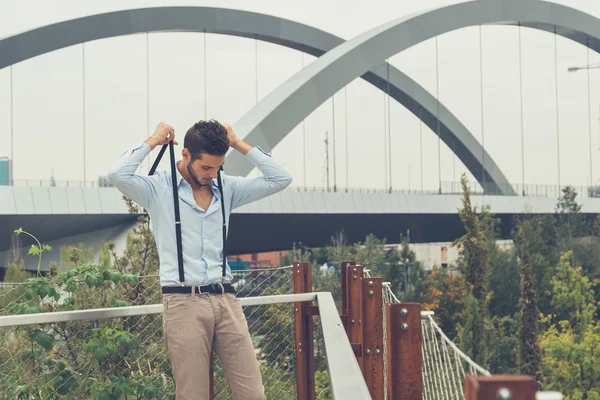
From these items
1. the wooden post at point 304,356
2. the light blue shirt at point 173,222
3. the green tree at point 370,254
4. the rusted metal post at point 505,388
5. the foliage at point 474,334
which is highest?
the light blue shirt at point 173,222

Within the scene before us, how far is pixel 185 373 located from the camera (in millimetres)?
2854

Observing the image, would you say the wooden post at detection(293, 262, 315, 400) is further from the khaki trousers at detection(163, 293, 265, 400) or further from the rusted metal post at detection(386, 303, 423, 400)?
the rusted metal post at detection(386, 303, 423, 400)

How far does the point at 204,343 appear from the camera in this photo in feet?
9.41

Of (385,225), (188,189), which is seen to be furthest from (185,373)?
(385,225)

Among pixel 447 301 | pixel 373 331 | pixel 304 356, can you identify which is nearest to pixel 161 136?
pixel 373 331

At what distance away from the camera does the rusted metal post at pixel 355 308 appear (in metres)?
4.35

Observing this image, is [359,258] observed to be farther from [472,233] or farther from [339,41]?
[339,41]

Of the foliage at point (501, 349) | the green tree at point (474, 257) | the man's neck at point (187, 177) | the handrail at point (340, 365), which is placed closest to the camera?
the handrail at point (340, 365)

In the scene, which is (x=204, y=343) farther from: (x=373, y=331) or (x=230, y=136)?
(x=373, y=331)

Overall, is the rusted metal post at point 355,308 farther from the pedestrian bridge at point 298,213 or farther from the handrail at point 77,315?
the pedestrian bridge at point 298,213

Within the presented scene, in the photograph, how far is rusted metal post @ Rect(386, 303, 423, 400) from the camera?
237cm

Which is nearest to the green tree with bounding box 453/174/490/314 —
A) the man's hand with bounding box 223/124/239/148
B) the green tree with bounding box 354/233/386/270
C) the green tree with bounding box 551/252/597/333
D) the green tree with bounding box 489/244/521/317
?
the green tree with bounding box 551/252/597/333

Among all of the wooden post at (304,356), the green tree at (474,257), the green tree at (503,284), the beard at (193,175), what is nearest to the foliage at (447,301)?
the green tree at (474,257)

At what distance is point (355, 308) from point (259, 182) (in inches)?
60.1
